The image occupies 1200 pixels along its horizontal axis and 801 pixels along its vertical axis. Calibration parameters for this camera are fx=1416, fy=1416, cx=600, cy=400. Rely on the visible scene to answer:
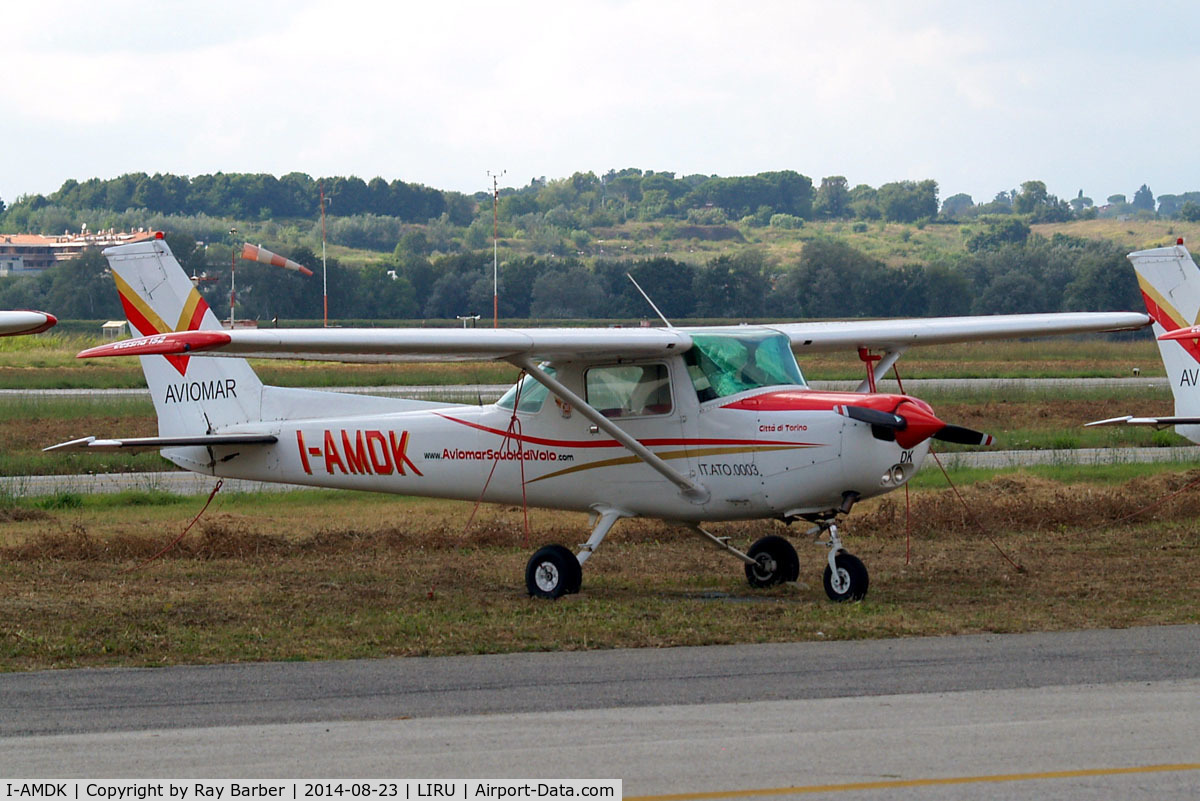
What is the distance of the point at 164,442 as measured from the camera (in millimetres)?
13000

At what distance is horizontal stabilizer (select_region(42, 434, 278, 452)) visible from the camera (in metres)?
12.7

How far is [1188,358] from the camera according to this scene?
1508 cm

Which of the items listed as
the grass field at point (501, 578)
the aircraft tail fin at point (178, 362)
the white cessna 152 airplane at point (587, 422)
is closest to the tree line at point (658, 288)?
the grass field at point (501, 578)

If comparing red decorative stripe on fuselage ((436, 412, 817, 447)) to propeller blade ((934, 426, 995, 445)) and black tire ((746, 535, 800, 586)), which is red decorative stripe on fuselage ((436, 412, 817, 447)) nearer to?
propeller blade ((934, 426, 995, 445))

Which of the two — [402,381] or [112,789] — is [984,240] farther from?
[112,789]

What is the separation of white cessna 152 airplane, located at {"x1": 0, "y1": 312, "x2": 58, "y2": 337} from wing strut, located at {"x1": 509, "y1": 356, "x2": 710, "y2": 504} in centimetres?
398

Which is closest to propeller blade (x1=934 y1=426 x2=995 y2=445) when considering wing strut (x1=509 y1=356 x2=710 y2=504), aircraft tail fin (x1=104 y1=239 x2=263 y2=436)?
wing strut (x1=509 y1=356 x2=710 y2=504)

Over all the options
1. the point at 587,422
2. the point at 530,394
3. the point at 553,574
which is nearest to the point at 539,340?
the point at 587,422

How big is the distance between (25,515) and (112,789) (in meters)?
12.2

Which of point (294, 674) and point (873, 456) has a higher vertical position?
point (873, 456)

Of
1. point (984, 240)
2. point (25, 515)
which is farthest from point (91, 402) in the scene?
A: point (984, 240)

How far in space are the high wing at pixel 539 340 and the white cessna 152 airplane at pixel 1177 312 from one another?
1.21m

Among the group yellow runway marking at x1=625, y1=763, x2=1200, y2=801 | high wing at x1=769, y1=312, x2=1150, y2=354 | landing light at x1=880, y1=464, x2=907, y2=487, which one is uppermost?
high wing at x1=769, y1=312, x2=1150, y2=354

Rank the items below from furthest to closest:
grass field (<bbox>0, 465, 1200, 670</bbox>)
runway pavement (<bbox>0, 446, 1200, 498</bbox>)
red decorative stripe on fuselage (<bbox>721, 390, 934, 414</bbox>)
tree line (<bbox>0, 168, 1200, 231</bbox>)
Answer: tree line (<bbox>0, 168, 1200, 231</bbox>) → runway pavement (<bbox>0, 446, 1200, 498</bbox>) → red decorative stripe on fuselage (<bbox>721, 390, 934, 414</bbox>) → grass field (<bbox>0, 465, 1200, 670</bbox>)
